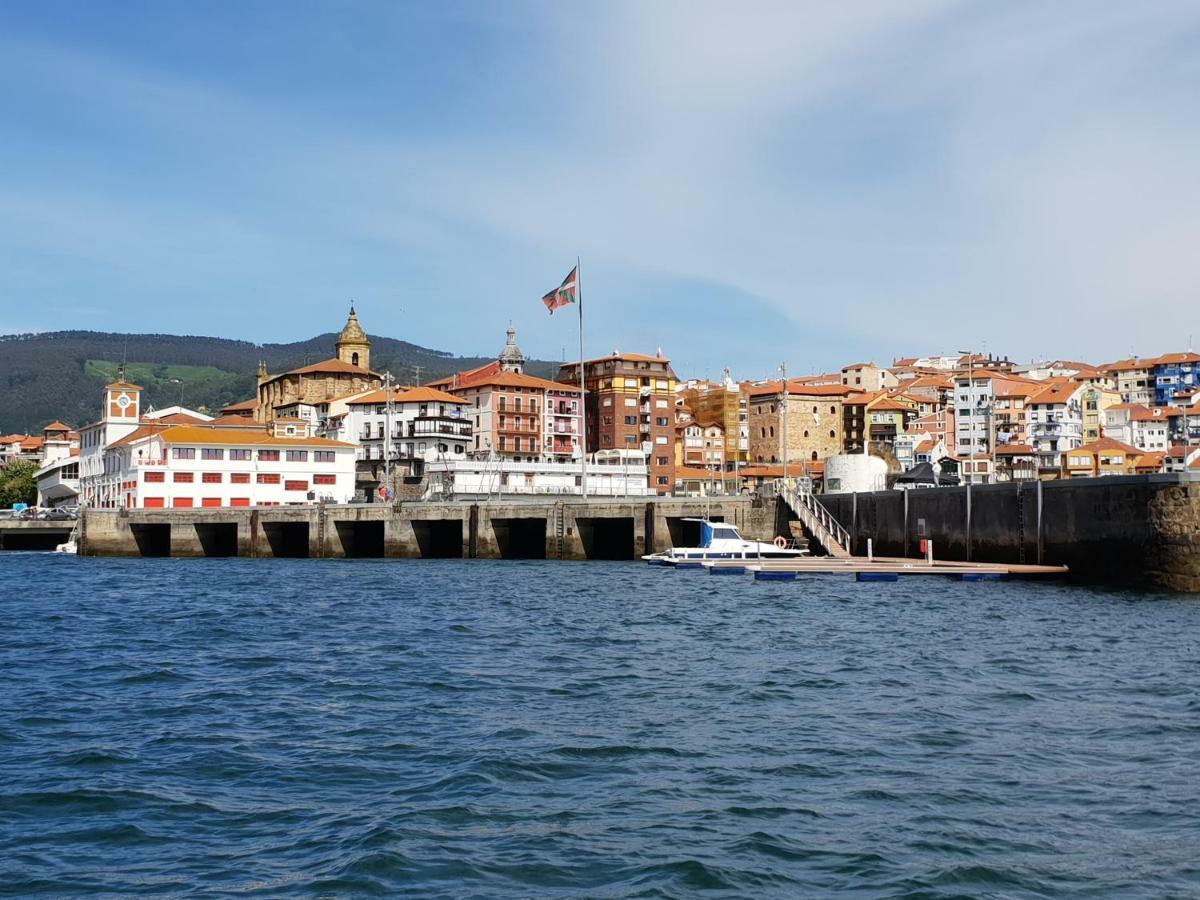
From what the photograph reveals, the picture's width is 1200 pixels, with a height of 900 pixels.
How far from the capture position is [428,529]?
82688 millimetres

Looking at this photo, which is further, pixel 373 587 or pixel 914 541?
pixel 914 541

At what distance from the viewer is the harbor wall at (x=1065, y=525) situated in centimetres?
4547

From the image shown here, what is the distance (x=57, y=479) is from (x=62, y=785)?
406ft

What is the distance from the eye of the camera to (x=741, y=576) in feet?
194

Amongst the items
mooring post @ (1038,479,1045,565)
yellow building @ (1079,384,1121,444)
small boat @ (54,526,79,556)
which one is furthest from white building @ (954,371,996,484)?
small boat @ (54,526,79,556)

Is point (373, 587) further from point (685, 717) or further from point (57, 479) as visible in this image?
point (57, 479)

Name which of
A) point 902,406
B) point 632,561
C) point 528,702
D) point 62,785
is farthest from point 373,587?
point 902,406

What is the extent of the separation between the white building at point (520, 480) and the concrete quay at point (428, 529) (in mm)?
20180

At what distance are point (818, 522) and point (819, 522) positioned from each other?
33 cm

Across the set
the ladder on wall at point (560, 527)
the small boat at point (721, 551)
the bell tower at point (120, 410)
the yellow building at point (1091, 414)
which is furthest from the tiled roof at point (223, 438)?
the yellow building at point (1091, 414)

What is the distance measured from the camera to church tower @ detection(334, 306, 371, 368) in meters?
178

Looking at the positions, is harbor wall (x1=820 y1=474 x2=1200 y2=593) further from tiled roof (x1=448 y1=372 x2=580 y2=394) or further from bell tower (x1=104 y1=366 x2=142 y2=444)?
tiled roof (x1=448 y1=372 x2=580 y2=394)

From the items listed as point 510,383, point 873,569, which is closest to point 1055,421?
point 510,383

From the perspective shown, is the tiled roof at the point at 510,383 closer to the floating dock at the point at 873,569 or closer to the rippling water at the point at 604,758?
the floating dock at the point at 873,569
